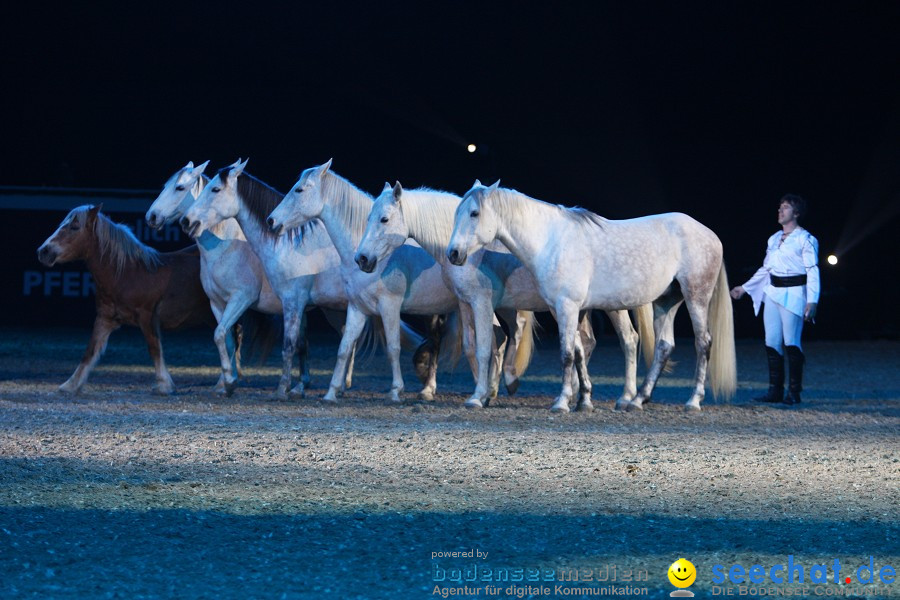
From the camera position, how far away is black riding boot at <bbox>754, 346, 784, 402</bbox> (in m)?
9.43

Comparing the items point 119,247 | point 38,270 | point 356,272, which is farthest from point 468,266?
point 38,270

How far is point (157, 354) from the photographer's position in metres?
9.56

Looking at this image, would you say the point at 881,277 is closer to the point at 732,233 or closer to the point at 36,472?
the point at 732,233

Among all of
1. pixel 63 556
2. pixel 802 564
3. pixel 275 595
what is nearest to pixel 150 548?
pixel 63 556

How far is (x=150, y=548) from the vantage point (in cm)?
410

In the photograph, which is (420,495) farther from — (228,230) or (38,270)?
(38,270)

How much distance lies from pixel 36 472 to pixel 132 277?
414cm

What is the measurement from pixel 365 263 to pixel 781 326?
3.85 metres

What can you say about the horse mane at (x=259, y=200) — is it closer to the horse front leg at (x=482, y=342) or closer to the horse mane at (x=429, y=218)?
the horse mane at (x=429, y=218)

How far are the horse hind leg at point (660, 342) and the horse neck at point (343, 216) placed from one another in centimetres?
273

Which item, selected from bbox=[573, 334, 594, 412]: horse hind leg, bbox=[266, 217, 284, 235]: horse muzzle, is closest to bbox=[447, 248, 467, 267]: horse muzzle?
bbox=[573, 334, 594, 412]: horse hind leg

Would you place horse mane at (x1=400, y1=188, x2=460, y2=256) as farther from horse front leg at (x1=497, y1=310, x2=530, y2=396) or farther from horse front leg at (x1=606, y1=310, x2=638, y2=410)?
horse front leg at (x1=606, y1=310, x2=638, y2=410)

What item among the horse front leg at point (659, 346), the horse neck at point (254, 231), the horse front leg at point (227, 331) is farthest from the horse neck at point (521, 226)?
the horse front leg at point (227, 331)

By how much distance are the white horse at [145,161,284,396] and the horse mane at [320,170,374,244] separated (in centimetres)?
115
